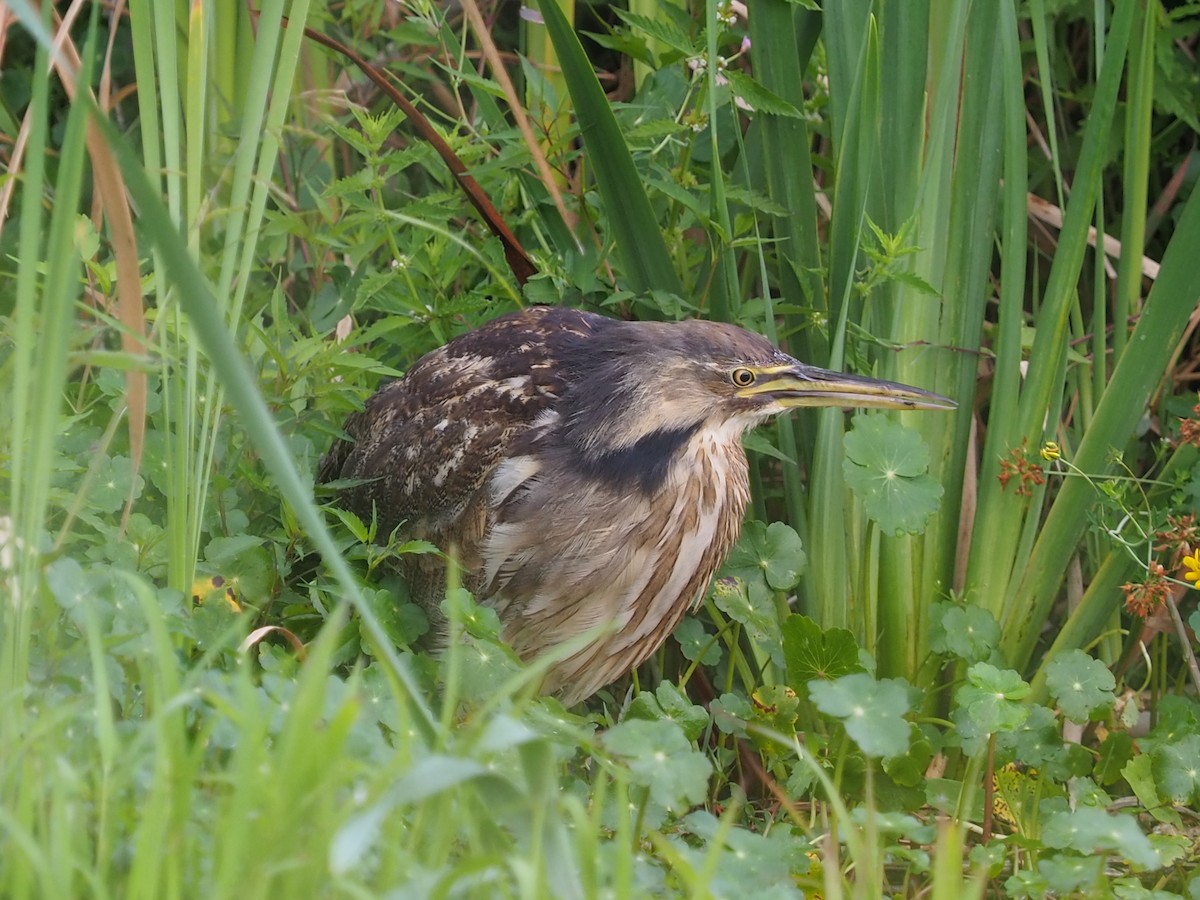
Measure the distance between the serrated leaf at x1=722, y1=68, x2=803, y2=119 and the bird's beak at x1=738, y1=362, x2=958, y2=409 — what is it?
0.45m

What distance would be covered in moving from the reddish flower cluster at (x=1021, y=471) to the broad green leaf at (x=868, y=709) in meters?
0.65

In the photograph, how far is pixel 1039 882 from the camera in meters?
1.97

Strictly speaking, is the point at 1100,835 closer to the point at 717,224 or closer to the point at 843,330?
the point at 843,330

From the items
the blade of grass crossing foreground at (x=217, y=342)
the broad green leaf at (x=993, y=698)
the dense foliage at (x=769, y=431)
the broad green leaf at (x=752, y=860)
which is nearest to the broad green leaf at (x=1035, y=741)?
the dense foliage at (x=769, y=431)

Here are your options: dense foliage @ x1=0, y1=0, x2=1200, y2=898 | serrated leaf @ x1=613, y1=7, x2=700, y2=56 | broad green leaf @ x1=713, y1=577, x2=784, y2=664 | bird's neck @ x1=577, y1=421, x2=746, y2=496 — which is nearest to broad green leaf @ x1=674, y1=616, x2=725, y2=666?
dense foliage @ x1=0, y1=0, x2=1200, y2=898

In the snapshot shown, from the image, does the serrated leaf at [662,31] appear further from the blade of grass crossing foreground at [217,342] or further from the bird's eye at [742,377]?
the blade of grass crossing foreground at [217,342]

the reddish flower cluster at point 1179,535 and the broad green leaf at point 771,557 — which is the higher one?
the reddish flower cluster at point 1179,535

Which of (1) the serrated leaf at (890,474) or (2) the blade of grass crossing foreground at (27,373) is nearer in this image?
(2) the blade of grass crossing foreground at (27,373)

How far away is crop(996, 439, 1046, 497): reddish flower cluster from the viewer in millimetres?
2604

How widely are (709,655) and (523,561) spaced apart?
0.47 meters

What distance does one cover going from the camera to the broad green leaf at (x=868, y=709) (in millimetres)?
2033

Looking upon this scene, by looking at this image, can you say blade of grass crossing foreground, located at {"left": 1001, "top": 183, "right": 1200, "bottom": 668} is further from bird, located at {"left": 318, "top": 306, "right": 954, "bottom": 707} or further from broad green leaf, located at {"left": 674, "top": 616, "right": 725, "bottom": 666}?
broad green leaf, located at {"left": 674, "top": 616, "right": 725, "bottom": 666}

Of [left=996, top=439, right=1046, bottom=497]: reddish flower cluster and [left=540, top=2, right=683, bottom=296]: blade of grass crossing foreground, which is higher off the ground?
[left=540, top=2, right=683, bottom=296]: blade of grass crossing foreground

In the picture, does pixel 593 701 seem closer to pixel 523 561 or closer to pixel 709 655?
pixel 709 655
